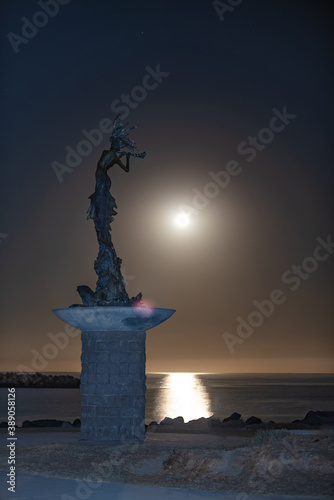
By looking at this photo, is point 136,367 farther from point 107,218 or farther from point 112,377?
point 107,218

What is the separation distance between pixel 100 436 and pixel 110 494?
5.99 m

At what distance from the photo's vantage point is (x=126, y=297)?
1678 cm

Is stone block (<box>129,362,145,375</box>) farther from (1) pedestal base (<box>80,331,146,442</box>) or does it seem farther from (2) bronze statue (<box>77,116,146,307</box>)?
(2) bronze statue (<box>77,116,146,307</box>)

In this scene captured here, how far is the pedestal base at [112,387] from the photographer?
16.2 metres

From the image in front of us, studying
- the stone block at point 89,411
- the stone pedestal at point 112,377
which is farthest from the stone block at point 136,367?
the stone block at point 89,411

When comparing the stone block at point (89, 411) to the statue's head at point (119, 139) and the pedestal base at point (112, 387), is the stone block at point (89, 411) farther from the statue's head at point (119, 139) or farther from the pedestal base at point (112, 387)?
the statue's head at point (119, 139)

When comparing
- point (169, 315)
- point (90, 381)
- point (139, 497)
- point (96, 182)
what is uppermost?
point (96, 182)

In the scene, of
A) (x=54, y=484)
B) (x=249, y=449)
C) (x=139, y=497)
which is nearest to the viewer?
(x=139, y=497)

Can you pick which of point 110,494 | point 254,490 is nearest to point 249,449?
point 254,490

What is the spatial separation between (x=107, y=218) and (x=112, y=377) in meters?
3.40

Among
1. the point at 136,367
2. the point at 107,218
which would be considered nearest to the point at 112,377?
the point at 136,367

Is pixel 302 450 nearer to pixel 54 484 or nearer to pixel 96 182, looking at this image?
pixel 54 484

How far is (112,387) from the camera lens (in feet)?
53.1

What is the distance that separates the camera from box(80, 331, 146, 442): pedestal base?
16188 millimetres
